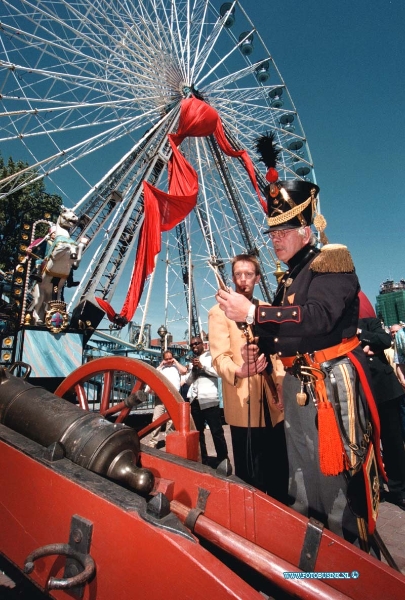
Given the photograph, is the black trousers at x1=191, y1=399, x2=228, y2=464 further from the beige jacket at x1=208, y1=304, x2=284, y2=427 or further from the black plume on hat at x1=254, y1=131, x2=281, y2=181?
the black plume on hat at x1=254, y1=131, x2=281, y2=181

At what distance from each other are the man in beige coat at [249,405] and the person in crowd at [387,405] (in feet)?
4.31

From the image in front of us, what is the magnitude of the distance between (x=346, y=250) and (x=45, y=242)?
7.46m

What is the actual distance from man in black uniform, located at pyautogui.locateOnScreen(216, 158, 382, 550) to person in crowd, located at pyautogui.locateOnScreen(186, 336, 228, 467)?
2.86 metres

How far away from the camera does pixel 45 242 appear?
298 inches

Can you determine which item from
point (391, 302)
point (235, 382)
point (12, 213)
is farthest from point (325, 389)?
point (391, 302)

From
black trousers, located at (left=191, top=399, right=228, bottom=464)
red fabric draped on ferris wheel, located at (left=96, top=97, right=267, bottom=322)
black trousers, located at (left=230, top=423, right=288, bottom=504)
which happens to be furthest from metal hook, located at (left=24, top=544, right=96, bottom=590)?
red fabric draped on ferris wheel, located at (left=96, top=97, right=267, bottom=322)

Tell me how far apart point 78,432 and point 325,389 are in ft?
3.86

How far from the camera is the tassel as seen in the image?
1405mm

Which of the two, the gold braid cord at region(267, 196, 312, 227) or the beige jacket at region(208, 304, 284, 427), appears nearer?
the gold braid cord at region(267, 196, 312, 227)

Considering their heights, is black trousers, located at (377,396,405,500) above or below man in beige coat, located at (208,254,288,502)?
below

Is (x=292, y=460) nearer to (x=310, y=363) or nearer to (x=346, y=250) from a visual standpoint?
(x=310, y=363)

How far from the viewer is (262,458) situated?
2.26 metres

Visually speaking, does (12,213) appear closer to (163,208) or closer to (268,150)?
(163,208)

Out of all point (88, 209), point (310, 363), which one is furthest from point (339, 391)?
point (88, 209)
